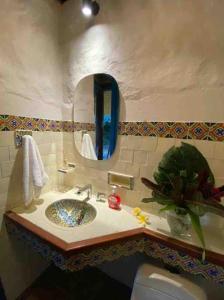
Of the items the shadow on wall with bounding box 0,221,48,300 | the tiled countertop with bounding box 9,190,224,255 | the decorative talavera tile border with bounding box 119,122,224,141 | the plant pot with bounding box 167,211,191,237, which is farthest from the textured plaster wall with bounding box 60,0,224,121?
the shadow on wall with bounding box 0,221,48,300

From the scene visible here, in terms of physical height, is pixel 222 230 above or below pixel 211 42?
below

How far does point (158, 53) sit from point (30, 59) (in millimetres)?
881

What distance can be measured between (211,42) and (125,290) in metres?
1.91

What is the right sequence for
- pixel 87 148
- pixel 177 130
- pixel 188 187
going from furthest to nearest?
1. pixel 87 148
2. pixel 177 130
3. pixel 188 187

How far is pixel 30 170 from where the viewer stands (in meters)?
1.07

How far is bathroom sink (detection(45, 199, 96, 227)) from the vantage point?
1149mm

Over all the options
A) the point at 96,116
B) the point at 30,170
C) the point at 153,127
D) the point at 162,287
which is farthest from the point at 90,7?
the point at 162,287

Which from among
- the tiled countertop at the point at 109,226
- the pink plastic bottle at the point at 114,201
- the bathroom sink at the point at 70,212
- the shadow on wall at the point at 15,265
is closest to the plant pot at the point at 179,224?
the tiled countertop at the point at 109,226

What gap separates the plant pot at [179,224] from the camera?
0.82 metres

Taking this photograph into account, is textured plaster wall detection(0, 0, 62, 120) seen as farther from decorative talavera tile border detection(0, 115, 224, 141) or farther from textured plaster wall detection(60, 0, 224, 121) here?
textured plaster wall detection(60, 0, 224, 121)

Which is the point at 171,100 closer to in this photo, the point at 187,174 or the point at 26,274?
the point at 187,174

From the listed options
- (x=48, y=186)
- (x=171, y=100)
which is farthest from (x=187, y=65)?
(x=48, y=186)

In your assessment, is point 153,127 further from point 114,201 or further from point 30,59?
point 30,59

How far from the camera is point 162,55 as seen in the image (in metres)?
0.95
